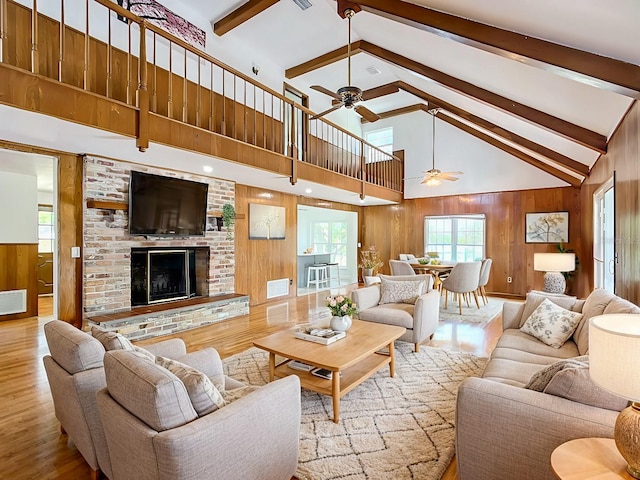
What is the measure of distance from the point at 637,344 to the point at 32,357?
513 centimetres

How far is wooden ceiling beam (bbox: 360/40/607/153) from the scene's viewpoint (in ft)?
11.8

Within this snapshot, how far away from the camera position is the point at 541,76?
2906 mm

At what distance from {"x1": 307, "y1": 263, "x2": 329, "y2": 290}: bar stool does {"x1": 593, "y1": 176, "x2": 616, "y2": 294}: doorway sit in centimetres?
579

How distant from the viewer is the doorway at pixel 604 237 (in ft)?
13.4

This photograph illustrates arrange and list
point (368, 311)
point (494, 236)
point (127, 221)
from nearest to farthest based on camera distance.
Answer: point (368, 311) < point (127, 221) < point (494, 236)

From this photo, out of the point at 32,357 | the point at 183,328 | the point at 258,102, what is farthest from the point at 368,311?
the point at 258,102

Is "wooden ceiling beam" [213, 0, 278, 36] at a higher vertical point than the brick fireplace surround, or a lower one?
higher

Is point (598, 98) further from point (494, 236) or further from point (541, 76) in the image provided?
point (494, 236)

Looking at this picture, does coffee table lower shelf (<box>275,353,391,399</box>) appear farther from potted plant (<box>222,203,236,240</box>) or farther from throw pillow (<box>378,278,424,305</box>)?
potted plant (<box>222,203,236,240</box>)

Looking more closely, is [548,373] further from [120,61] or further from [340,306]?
[120,61]

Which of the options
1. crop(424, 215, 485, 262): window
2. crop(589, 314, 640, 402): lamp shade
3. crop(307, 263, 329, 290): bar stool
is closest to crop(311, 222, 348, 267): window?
crop(307, 263, 329, 290): bar stool

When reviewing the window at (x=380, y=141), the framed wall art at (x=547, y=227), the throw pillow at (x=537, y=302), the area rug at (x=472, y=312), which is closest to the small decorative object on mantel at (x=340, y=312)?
the throw pillow at (x=537, y=302)

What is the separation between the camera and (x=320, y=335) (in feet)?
9.61

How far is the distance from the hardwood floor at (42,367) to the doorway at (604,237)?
5.08 feet
